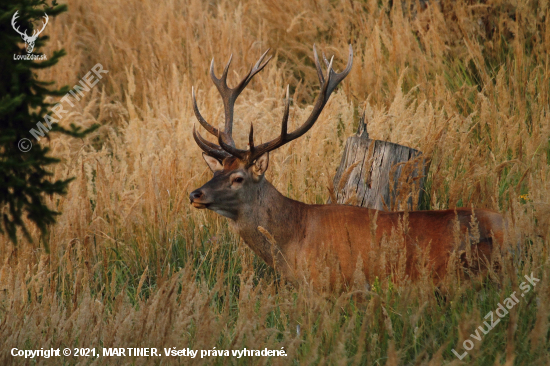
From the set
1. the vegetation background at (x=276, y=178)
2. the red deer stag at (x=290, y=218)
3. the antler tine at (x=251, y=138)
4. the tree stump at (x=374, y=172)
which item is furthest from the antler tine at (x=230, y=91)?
the tree stump at (x=374, y=172)

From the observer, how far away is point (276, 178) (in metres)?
5.34

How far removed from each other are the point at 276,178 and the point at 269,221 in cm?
117

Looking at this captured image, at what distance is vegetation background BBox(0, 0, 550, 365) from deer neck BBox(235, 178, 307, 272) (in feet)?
0.68

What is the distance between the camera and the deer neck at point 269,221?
164 inches

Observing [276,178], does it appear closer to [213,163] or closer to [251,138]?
[213,163]

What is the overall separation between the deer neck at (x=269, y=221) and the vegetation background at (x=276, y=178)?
21 cm

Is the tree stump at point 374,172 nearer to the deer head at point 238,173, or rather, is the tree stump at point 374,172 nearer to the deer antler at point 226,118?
the deer head at point 238,173

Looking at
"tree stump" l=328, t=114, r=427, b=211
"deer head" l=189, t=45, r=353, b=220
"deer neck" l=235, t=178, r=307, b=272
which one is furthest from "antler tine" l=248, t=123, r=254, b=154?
"tree stump" l=328, t=114, r=427, b=211

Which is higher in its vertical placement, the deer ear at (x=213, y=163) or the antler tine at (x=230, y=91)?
the antler tine at (x=230, y=91)

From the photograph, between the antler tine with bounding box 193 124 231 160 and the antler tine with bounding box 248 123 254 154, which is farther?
the antler tine with bounding box 193 124 231 160

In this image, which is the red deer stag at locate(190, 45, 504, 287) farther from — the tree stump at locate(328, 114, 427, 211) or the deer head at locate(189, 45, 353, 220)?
the tree stump at locate(328, 114, 427, 211)

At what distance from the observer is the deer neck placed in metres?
4.17

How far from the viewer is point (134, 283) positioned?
449 centimetres

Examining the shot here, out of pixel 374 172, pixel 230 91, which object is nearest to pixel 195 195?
pixel 230 91
